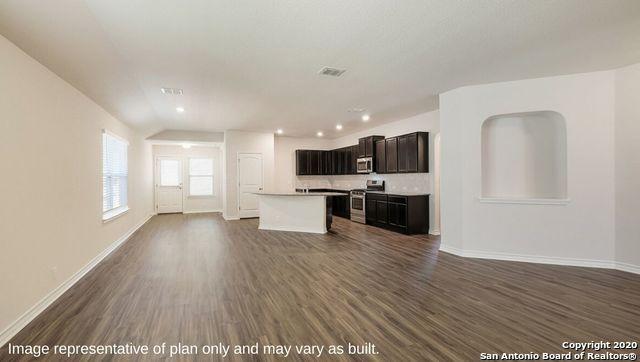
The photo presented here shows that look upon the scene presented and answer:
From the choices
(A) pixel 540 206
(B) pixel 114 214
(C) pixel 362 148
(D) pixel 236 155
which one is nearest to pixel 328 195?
(C) pixel 362 148

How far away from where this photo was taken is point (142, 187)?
8109mm

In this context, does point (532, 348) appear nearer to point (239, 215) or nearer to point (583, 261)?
A: point (583, 261)

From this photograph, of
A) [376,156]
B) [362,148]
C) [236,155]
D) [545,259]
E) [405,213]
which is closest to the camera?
[545,259]

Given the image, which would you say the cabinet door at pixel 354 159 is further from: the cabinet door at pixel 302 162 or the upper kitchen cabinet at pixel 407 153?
the cabinet door at pixel 302 162

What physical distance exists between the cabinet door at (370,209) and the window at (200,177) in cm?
637

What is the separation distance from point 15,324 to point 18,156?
1463 mm

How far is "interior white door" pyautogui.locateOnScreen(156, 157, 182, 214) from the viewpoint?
34.0 feet

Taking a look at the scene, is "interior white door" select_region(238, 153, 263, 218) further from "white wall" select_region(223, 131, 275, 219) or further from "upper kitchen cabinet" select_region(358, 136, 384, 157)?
"upper kitchen cabinet" select_region(358, 136, 384, 157)

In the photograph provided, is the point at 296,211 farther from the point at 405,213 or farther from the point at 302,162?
the point at 302,162

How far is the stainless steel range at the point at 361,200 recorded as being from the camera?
311 inches

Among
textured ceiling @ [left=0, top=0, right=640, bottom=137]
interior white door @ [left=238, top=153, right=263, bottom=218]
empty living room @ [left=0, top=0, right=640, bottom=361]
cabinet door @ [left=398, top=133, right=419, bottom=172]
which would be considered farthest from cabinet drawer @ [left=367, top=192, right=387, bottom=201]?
interior white door @ [left=238, top=153, right=263, bottom=218]

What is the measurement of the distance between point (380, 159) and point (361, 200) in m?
1.27

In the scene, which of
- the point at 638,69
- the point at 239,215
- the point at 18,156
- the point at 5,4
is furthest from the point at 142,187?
the point at 638,69

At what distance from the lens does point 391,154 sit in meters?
7.21
